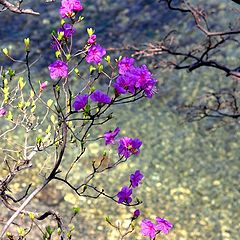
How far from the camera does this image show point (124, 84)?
3.41 m

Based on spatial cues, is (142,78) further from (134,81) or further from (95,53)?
(95,53)

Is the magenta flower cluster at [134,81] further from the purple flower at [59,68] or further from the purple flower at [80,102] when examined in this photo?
the purple flower at [59,68]

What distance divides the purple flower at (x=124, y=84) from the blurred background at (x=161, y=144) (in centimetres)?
289


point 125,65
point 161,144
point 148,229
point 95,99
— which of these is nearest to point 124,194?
point 148,229

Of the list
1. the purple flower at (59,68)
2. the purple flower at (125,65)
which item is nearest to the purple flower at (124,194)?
the purple flower at (125,65)

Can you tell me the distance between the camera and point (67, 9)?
3.52 m

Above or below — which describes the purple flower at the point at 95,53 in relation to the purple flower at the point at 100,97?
above

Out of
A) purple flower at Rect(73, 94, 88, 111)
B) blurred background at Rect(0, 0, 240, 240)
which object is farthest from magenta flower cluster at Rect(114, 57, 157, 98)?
blurred background at Rect(0, 0, 240, 240)

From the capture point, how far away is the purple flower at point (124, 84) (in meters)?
3.39

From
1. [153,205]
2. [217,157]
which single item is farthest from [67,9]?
[217,157]

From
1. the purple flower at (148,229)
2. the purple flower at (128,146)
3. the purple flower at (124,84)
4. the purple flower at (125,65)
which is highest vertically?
the purple flower at (125,65)

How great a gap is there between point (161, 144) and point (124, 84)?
340 inches

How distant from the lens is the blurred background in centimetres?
943

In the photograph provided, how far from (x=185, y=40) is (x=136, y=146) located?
13000 millimetres
